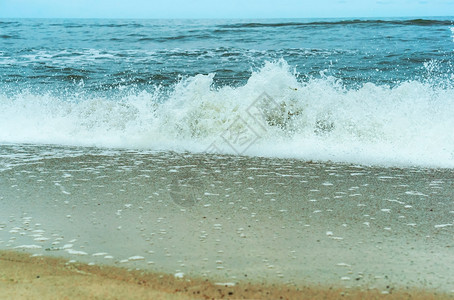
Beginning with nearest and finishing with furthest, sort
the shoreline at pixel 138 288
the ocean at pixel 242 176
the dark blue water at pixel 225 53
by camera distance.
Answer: the shoreline at pixel 138 288
the ocean at pixel 242 176
the dark blue water at pixel 225 53

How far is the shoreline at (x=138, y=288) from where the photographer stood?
1.88 metres

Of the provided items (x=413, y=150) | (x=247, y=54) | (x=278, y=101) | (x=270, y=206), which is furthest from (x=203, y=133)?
(x=247, y=54)

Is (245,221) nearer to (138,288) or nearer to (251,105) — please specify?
(138,288)

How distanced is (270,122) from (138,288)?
14.7ft

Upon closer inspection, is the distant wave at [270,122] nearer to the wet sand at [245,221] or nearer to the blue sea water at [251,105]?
the blue sea water at [251,105]

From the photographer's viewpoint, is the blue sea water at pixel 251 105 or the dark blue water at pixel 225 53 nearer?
the blue sea water at pixel 251 105

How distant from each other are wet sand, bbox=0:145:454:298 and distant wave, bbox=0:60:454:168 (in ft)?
2.93

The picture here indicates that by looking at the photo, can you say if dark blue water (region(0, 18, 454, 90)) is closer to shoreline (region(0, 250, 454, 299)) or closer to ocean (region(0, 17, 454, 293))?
ocean (region(0, 17, 454, 293))

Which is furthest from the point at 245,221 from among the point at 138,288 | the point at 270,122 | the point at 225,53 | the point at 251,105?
the point at 225,53

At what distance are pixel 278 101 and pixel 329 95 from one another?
696mm

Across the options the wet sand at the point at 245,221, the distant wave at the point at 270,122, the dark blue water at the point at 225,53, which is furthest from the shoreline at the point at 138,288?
the dark blue water at the point at 225,53

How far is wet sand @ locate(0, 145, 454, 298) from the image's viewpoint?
6.96 feet

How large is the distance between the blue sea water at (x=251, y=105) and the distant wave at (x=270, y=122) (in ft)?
0.05

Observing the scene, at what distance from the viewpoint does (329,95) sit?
6359 millimetres
